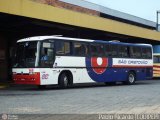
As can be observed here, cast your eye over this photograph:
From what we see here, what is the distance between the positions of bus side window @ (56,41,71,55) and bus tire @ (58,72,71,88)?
1.18 m

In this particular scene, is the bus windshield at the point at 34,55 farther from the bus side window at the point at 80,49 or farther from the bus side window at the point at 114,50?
the bus side window at the point at 114,50

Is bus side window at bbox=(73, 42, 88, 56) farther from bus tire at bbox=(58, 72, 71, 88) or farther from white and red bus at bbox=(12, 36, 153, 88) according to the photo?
bus tire at bbox=(58, 72, 71, 88)

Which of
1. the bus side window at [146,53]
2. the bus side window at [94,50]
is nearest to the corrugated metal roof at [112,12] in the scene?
the bus side window at [146,53]

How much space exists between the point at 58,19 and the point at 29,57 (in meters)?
4.66

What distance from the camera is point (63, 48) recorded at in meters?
24.4

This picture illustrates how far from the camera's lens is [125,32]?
36.1 m

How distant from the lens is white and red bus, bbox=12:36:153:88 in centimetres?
2317

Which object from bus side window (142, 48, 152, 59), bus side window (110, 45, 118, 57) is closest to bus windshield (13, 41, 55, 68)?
bus side window (110, 45, 118, 57)

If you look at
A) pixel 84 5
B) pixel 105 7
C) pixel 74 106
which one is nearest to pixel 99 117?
pixel 74 106

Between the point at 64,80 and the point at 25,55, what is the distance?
2.68 meters

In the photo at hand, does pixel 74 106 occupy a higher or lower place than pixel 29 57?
lower

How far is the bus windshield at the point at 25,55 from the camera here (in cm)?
2316

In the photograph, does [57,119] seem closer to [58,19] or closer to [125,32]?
[58,19]

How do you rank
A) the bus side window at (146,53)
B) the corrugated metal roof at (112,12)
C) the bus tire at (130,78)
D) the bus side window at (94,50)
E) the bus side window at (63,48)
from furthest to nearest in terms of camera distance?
the corrugated metal roof at (112,12)
the bus side window at (146,53)
the bus tire at (130,78)
the bus side window at (94,50)
the bus side window at (63,48)
